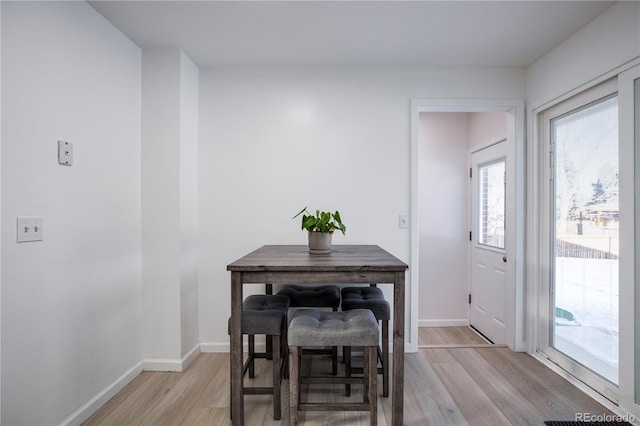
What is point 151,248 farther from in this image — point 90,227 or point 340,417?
point 340,417

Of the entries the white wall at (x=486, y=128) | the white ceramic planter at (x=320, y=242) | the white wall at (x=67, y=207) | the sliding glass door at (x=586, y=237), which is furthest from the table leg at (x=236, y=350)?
the white wall at (x=486, y=128)

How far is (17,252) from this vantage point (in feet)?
4.92

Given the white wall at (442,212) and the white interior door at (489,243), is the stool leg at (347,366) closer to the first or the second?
the white interior door at (489,243)

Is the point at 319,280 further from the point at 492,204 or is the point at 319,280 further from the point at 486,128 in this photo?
the point at 486,128

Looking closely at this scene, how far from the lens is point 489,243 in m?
3.36

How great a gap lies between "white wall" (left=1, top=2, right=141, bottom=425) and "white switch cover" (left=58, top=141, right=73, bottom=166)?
32 millimetres

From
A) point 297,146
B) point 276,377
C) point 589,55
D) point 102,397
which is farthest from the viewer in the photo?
point 297,146

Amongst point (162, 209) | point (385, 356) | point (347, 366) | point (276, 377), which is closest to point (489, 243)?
point (385, 356)

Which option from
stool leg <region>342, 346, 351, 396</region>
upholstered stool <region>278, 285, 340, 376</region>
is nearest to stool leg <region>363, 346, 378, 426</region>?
stool leg <region>342, 346, 351, 396</region>

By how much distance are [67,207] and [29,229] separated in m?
0.27

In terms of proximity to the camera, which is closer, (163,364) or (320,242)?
(320,242)

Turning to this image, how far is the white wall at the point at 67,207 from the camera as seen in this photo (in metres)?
1.49

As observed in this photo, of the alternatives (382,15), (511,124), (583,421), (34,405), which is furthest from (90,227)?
(511,124)

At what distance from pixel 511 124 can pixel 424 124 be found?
1.00 meters
